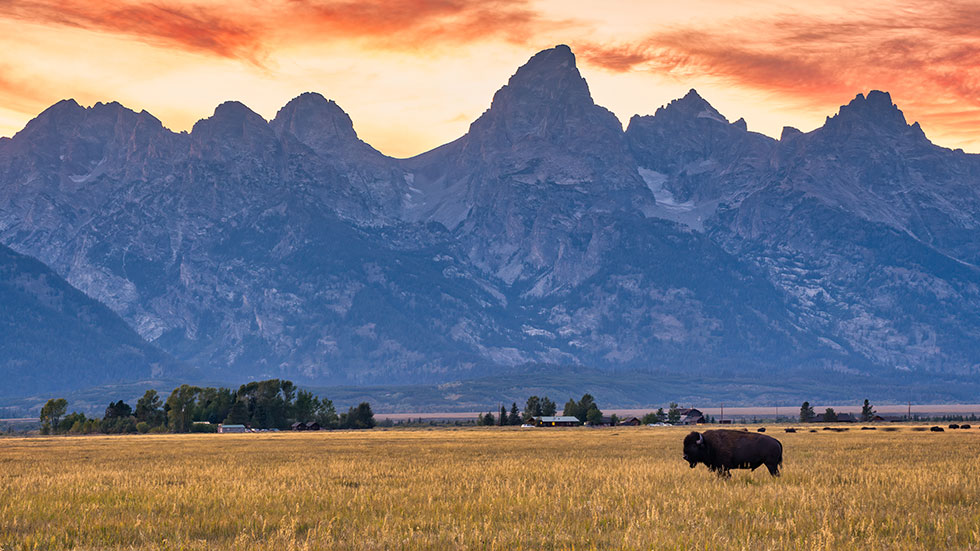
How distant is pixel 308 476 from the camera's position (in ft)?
136

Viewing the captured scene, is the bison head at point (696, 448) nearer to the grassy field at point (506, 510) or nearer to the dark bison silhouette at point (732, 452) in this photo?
the dark bison silhouette at point (732, 452)

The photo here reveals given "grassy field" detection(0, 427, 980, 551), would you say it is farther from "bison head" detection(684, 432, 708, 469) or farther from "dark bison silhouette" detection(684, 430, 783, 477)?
"bison head" detection(684, 432, 708, 469)

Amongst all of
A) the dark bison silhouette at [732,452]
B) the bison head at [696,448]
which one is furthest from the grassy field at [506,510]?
the bison head at [696,448]

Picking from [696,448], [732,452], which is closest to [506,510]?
[696,448]

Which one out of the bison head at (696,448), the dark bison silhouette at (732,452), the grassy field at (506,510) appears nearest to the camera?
the grassy field at (506,510)

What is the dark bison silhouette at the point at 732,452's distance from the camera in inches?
1500

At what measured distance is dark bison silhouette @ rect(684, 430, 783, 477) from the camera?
3809 centimetres

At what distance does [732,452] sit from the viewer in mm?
38062

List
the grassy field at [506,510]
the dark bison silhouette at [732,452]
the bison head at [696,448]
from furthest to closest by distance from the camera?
the bison head at [696,448] → the dark bison silhouette at [732,452] → the grassy field at [506,510]

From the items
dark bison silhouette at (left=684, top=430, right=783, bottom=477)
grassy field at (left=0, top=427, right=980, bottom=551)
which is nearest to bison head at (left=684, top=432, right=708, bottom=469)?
dark bison silhouette at (left=684, top=430, right=783, bottom=477)

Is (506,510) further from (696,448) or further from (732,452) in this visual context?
(732,452)

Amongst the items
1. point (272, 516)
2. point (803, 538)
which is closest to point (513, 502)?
point (272, 516)

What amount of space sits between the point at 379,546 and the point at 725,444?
19.8 metres

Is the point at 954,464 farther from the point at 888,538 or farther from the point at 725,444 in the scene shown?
the point at 888,538
